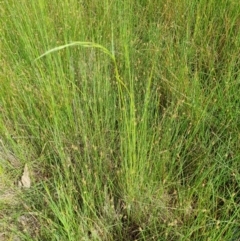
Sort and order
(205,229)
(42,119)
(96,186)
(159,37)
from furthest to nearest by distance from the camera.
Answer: (159,37) → (42,119) → (96,186) → (205,229)

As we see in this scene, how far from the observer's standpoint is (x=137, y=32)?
5.74ft

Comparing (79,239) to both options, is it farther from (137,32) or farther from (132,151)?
(137,32)

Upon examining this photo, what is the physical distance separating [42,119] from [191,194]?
69 cm

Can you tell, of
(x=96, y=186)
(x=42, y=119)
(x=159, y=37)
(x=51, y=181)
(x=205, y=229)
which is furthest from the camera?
(x=159, y=37)

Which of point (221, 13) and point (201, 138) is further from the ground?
point (221, 13)

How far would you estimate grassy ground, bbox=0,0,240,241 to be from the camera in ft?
3.81

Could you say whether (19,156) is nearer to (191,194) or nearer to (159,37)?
(191,194)

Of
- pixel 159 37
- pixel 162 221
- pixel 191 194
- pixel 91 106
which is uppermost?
pixel 159 37

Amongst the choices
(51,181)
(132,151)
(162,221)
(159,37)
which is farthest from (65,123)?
(159,37)

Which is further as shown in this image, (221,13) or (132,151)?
(221,13)

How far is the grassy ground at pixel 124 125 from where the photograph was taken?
1.16 m

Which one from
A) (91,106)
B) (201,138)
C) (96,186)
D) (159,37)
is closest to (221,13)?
(159,37)

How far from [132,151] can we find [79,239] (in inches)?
13.0

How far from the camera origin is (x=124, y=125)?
1218 mm
